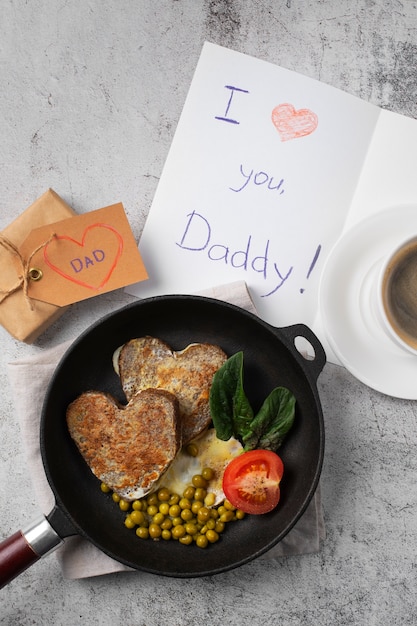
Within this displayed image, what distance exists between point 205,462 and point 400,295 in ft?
1.49

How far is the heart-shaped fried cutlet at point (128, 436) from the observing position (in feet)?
3.70

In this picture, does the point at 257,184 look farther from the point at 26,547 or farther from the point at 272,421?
the point at 26,547

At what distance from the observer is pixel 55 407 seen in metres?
1.17

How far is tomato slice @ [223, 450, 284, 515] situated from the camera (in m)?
1.10

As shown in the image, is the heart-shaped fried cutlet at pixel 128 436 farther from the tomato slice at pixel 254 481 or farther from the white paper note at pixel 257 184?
the white paper note at pixel 257 184

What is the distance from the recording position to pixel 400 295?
1.15m

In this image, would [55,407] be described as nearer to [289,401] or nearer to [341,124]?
[289,401]

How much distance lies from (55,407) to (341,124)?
2.47ft

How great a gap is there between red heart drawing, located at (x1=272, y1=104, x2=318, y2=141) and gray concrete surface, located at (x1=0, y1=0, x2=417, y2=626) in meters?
0.08

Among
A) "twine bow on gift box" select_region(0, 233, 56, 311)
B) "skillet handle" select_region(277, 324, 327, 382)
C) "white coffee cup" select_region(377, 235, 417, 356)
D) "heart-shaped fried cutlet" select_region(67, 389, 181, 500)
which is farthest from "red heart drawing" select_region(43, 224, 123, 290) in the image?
"white coffee cup" select_region(377, 235, 417, 356)

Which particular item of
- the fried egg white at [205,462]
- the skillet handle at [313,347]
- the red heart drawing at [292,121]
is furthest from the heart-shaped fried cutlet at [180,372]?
the red heart drawing at [292,121]

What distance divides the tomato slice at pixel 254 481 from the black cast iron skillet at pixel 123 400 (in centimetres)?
6

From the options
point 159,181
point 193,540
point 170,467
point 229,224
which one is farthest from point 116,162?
point 193,540

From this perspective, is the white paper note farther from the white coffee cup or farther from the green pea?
the green pea
